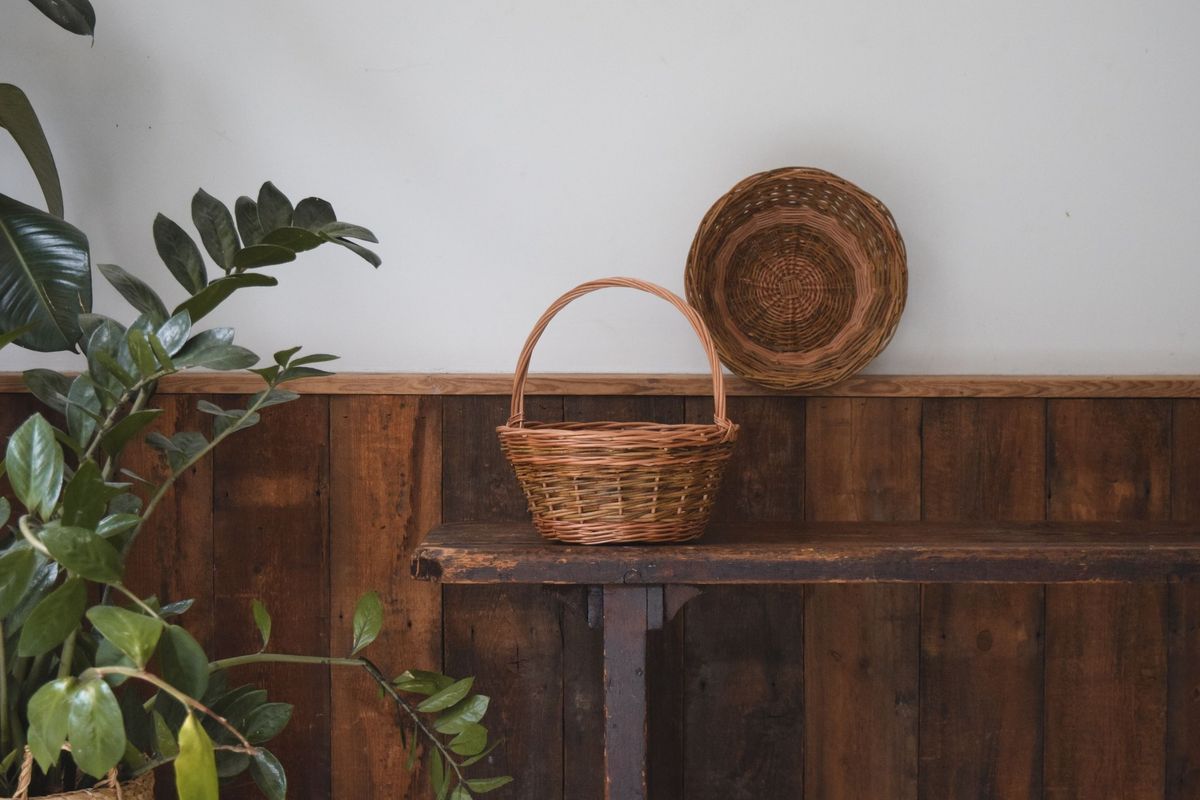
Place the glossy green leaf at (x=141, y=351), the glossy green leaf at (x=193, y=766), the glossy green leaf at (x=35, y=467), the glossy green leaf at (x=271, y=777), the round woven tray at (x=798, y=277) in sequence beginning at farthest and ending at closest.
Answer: the round woven tray at (x=798, y=277), the glossy green leaf at (x=271, y=777), the glossy green leaf at (x=141, y=351), the glossy green leaf at (x=35, y=467), the glossy green leaf at (x=193, y=766)

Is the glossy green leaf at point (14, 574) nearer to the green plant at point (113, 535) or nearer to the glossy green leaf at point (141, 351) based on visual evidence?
the green plant at point (113, 535)

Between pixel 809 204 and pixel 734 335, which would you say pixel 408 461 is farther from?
pixel 809 204

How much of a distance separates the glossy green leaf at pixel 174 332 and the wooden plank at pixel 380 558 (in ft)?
1.32

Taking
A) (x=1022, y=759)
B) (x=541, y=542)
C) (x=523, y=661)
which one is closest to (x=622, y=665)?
(x=541, y=542)

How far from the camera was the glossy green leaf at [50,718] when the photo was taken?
28.8 inches

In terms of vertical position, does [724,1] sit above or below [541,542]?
above

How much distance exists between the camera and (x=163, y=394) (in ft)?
4.55

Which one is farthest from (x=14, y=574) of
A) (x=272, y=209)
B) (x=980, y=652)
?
(x=980, y=652)

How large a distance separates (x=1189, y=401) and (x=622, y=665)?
100 centimetres

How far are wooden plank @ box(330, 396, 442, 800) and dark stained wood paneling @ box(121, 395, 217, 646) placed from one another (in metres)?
0.19

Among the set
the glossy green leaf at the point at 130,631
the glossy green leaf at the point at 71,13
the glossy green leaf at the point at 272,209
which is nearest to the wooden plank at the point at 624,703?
the glossy green leaf at the point at 130,631

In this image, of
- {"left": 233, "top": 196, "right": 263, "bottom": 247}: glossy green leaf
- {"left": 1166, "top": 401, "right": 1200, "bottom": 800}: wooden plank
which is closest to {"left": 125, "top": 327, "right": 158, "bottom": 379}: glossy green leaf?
{"left": 233, "top": 196, "right": 263, "bottom": 247}: glossy green leaf

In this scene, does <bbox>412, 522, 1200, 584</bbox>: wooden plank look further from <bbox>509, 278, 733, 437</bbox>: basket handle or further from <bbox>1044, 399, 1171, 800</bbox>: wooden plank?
<bbox>1044, 399, 1171, 800</bbox>: wooden plank

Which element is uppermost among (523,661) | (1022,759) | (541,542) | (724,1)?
(724,1)
